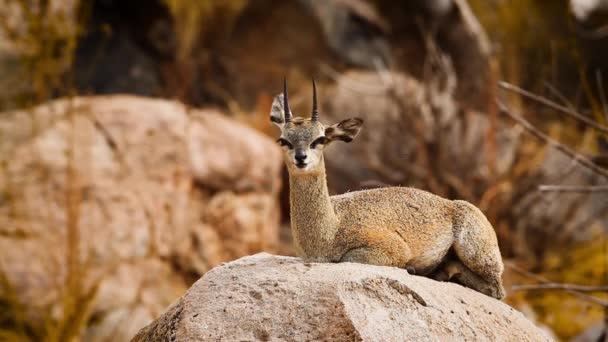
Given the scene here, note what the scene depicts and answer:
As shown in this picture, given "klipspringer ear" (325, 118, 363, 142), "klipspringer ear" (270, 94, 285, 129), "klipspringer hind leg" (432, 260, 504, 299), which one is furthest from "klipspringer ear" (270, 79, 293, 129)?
"klipspringer hind leg" (432, 260, 504, 299)

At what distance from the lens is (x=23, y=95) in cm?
1204

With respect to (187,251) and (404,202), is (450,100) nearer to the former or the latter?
(187,251)

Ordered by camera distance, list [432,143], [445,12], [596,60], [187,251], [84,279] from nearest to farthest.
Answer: [84,279] < [187,251] < [432,143] < [445,12] < [596,60]

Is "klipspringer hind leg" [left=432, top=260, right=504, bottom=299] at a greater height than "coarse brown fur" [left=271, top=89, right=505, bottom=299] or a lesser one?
lesser

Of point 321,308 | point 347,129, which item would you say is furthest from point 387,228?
point 321,308

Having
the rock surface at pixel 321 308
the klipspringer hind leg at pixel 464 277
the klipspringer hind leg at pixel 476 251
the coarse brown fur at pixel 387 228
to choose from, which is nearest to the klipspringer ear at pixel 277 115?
the coarse brown fur at pixel 387 228

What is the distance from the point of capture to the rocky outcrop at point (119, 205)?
32.3 ft

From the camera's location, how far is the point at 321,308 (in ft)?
14.4

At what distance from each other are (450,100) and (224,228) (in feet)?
14.2

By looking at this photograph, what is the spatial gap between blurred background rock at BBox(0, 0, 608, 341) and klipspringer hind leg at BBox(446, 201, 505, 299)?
1.89 meters

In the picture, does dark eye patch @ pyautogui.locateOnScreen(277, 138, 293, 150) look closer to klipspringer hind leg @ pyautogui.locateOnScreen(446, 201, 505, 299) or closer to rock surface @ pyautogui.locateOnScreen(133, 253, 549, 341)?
rock surface @ pyautogui.locateOnScreen(133, 253, 549, 341)

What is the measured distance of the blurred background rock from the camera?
10.0m

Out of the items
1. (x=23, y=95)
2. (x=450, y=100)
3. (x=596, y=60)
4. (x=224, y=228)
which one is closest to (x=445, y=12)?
(x=450, y=100)

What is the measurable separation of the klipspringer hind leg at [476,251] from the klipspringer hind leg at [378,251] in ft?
1.20
